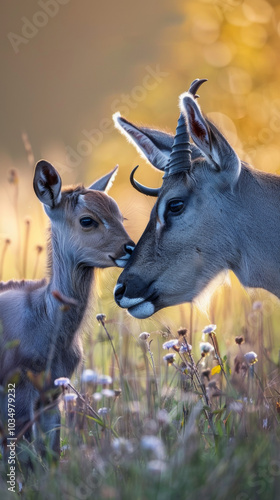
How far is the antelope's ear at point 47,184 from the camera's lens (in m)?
5.26

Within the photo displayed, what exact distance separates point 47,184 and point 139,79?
9750 mm

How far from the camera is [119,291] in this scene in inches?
189

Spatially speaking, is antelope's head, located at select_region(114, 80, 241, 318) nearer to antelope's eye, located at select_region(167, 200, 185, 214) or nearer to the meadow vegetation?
antelope's eye, located at select_region(167, 200, 185, 214)

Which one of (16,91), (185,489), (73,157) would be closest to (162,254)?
(185,489)

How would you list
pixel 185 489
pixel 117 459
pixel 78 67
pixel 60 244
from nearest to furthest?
pixel 185 489 < pixel 117 459 < pixel 60 244 < pixel 78 67

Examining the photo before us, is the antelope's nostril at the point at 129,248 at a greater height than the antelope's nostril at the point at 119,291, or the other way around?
the antelope's nostril at the point at 129,248

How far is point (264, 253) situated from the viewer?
15.2 feet

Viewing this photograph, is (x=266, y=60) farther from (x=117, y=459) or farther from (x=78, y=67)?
(x=117, y=459)

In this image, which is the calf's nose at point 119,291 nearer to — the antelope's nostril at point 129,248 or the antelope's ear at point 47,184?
the antelope's nostril at point 129,248

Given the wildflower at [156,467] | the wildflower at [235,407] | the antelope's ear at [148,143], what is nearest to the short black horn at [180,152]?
the antelope's ear at [148,143]

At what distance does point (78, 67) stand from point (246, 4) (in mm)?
7539

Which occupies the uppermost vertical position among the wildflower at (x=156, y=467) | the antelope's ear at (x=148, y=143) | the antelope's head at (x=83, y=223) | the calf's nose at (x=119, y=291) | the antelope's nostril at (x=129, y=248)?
the antelope's ear at (x=148, y=143)

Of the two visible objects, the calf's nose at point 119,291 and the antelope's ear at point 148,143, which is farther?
the antelope's ear at point 148,143

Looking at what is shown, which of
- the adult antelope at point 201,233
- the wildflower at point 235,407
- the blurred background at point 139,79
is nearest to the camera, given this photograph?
the wildflower at point 235,407
